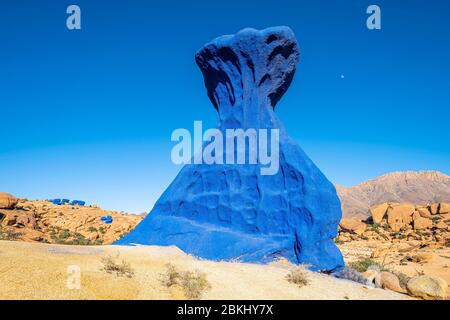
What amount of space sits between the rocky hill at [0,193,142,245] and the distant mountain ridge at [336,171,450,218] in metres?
58.5

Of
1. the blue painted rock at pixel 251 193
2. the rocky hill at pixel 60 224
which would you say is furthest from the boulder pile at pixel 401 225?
the blue painted rock at pixel 251 193

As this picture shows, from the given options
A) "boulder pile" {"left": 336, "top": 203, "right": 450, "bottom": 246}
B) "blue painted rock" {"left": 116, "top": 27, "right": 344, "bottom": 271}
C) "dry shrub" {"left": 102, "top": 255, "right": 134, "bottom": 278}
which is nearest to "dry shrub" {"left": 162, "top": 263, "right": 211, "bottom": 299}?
"dry shrub" {"left": 102, "top": 255, "right": 134, "bottom": 278}

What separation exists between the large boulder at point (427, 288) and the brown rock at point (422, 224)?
85.4ft

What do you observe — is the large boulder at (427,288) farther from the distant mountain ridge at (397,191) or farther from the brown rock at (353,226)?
the distant mountain ridge at (397,191)

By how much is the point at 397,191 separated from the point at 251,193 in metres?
96.4

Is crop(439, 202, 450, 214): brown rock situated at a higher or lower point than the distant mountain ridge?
higher

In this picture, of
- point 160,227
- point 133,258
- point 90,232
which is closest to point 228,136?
point 160,227

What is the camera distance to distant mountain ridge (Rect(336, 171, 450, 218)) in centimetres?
8858

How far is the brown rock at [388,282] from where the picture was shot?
33.6 ft

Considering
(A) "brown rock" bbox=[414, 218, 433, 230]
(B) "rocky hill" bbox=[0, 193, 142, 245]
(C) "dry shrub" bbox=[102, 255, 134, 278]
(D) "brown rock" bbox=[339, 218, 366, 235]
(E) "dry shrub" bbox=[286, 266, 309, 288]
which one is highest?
(C) "dry shrub" bbox=[102, 255, 134, 278]

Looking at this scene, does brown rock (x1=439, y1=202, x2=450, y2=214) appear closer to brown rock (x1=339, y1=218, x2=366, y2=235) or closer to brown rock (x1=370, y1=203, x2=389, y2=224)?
brown rock (x1=370, y1=203, x2=389, y2=224)

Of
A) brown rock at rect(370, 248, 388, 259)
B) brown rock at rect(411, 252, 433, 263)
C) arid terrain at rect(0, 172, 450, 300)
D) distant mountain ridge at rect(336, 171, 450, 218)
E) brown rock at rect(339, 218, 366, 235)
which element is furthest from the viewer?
distant mountain ridge at rect(336, 171, 450, 218)
